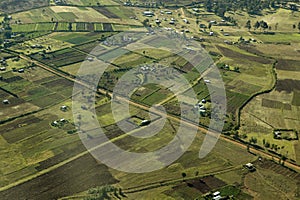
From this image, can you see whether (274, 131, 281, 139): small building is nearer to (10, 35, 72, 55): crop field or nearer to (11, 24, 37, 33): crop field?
(10, 35, 72, 55): crop field

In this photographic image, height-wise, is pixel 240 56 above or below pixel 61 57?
below

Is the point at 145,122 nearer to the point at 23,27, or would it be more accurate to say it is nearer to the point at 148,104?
the point at 148,104

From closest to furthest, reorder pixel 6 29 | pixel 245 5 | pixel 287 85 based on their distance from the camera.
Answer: pixel 287 85, pixel 6 29, pixel 245 5

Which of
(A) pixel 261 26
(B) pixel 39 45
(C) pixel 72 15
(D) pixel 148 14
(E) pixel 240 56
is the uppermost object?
(C) pixel 72 15

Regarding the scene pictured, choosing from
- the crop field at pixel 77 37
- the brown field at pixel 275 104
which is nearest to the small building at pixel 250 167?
the brown field at pixel 275 104

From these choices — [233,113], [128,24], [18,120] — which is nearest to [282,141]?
[233,113]

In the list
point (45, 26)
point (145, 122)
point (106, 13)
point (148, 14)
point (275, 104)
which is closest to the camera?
point (145, 122)

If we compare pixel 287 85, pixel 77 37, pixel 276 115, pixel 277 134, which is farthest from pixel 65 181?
pixel 77 37

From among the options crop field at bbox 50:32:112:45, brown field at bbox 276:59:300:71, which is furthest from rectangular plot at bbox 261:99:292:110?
crop field at bbox 50:32:112:45

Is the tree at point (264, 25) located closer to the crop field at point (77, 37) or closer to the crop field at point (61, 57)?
the crop field at point (77, 37)
